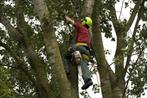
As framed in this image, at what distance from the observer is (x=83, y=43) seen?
9.17 metres

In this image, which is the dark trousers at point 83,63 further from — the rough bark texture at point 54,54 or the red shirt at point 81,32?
the rough bark texture at point 54,54

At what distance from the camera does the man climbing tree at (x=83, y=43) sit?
8758 mm

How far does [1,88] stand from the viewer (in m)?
12.0

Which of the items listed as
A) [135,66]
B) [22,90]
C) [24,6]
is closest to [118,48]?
[135,66]

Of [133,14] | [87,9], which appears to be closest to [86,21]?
[87,9]

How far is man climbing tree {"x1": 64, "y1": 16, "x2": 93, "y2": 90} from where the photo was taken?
8758 mm

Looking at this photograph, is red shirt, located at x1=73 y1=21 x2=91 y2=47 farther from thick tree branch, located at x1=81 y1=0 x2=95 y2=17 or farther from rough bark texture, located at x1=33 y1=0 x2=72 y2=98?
rough bark texture, located at x1=33 y1=0 x2=72 y2=98

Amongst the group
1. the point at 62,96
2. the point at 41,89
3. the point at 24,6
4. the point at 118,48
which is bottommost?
the point at 62,96

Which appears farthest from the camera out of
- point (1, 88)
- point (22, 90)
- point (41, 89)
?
point (22, 90)

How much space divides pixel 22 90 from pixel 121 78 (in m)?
5.85

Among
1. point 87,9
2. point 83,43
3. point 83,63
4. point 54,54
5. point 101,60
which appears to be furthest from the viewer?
point 101,60

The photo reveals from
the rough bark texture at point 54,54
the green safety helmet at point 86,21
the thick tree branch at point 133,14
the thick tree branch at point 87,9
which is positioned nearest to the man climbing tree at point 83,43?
the green safety helmet at point 86,21

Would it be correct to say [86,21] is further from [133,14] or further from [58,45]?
[133,14]

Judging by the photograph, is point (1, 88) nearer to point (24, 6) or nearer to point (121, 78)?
point (24, 6)
